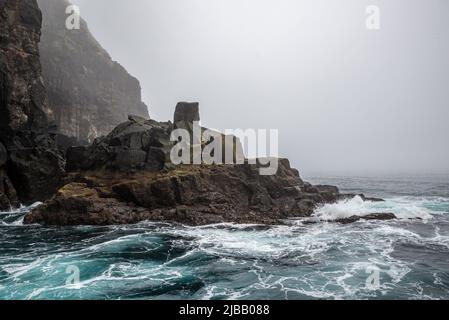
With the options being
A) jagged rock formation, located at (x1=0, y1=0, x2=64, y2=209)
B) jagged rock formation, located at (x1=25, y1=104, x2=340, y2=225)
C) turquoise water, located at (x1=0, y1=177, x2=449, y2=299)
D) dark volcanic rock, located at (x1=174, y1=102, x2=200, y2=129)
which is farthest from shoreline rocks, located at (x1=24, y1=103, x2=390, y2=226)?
jagged rock formation, located at (x1=0, y1=0, x2=64, y2=209)

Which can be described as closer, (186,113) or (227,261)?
(227,261)

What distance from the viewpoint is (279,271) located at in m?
26.2

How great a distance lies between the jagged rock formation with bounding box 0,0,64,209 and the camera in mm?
60500

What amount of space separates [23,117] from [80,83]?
300 feet

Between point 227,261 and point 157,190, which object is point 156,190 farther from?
point 227,261

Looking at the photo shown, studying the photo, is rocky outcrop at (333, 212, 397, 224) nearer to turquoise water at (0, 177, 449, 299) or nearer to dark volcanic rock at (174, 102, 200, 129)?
turquoise water at (0, 177, 449, 299)

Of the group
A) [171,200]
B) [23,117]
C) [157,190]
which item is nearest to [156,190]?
[157,190]

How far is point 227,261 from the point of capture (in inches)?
1144

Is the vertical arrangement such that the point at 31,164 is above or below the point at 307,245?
above

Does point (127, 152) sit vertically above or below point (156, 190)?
above

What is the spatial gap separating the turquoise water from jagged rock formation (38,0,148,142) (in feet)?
331

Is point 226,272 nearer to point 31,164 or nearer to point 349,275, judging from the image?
point 349,275

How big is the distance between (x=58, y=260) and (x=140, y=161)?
23608mm

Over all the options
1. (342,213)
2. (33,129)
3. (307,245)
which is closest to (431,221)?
(342,213)
